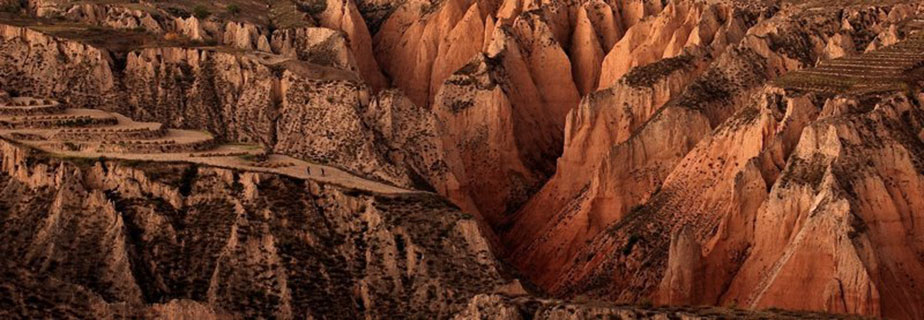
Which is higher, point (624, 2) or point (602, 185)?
point (624, 2)

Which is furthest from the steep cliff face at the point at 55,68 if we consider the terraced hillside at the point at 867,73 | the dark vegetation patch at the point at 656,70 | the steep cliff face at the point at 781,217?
the terraced hillside at the point at 867,73

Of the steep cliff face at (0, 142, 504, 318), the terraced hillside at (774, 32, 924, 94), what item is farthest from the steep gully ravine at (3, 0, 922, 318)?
Answer: the steep cliff face at (0, 142, 504, 318)

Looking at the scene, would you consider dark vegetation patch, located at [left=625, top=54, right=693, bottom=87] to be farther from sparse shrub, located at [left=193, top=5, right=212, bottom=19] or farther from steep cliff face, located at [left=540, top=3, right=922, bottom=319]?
sparse shrub, located at [left=193, top=5, right=212, bottom=19]

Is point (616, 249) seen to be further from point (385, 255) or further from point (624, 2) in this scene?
point (624, 2)

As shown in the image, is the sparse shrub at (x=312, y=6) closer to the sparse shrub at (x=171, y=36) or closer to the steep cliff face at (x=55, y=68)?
the sparse shrub at (x=171, y=36)

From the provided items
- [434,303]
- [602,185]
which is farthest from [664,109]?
[434,303]

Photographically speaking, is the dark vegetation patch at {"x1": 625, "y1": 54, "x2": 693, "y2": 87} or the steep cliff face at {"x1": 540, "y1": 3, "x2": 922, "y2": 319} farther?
the dark vegetation patch at {"x1": 625, "y1": 54, "x2": 693, "y2": 87}

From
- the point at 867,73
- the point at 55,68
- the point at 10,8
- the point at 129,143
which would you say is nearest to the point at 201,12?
the point at 10,8
